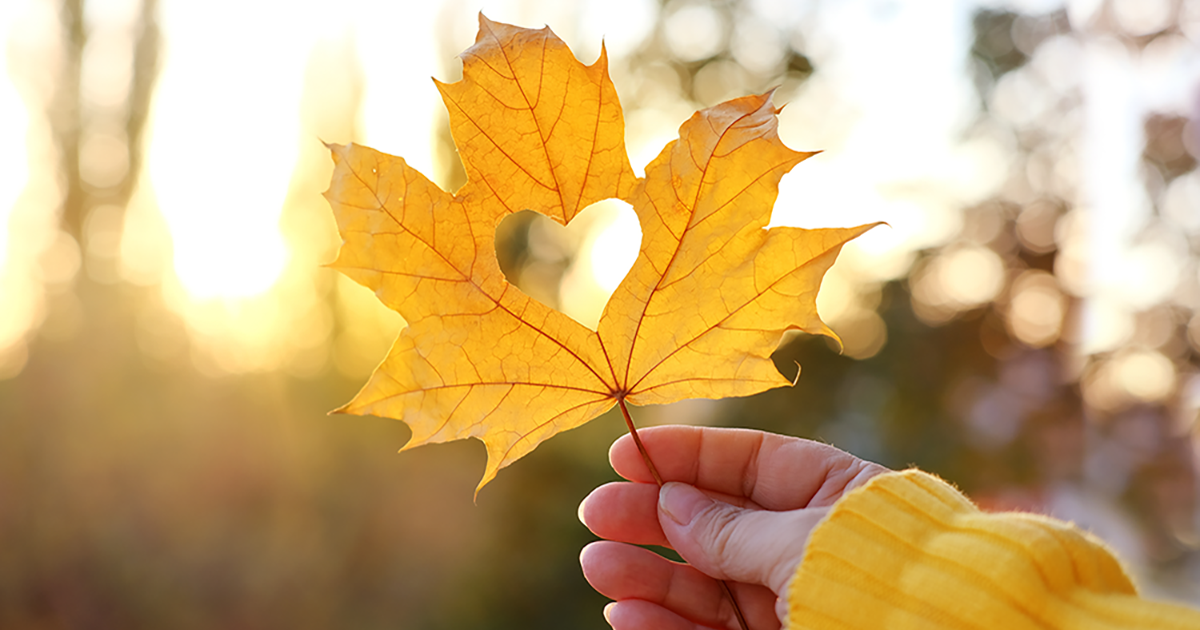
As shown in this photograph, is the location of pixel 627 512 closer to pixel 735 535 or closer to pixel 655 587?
pixel 655 587

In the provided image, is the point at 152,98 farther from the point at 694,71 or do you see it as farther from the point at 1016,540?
the point at 1016,540

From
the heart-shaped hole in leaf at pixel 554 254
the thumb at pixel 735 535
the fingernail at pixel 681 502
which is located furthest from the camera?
the heart-shaped hole in leaf at pixel 554 254

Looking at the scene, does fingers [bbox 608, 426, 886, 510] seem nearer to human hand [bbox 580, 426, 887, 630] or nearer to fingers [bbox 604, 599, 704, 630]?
human hand [bbox 580, 426, 887, 630]

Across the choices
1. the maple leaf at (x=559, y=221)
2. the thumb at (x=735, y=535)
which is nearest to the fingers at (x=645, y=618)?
the thumb at (x=735, y=535)

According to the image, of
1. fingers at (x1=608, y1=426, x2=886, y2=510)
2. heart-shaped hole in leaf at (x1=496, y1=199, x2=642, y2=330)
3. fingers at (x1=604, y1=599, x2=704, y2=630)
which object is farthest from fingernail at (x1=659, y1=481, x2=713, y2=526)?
heart-shaped hole in leaf at (x1=496, y1=199, x2=642, y2=330)

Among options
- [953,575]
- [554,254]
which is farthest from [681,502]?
[554,254]

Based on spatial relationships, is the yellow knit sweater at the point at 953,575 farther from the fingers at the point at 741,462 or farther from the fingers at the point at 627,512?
the fingers at the point at 627,512

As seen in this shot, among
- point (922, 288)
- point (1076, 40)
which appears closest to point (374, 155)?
point (922, 288)
